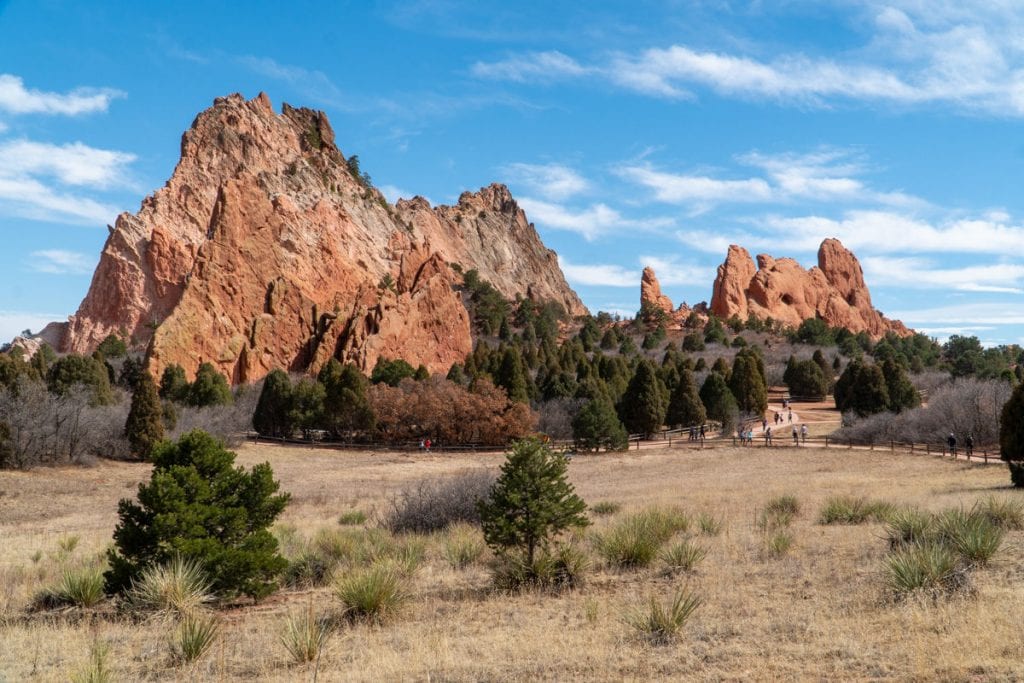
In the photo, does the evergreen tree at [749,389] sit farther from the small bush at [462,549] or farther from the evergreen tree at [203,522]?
the evergreen tree at [203,522]

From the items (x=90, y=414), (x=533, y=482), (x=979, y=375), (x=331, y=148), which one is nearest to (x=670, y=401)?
(x=979, y=375)

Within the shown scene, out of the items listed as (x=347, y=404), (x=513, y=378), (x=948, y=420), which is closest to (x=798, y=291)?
(x=513, y=378)

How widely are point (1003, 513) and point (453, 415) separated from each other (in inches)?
1489

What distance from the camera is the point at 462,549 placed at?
1367 cm

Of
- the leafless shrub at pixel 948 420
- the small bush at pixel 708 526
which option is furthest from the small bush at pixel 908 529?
the leafless shrub at pixel 948 420

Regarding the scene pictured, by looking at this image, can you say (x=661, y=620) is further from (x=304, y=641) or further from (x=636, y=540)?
(x=636, y=540)

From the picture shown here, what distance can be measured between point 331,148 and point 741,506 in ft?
356

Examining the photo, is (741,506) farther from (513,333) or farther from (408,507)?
(513,333)

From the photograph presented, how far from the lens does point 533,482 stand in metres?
12.0

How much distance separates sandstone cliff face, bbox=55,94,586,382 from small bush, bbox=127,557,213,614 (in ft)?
195

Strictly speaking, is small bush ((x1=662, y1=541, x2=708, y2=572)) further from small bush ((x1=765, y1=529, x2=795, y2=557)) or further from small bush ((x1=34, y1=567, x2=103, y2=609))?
small bush ((x1=34, y1=567, x2=103, y2=609))

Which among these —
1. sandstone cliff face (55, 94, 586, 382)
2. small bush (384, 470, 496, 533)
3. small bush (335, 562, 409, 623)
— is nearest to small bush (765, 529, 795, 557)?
small bush (335, 562, 409, 623)

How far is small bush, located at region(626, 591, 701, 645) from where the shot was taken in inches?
311

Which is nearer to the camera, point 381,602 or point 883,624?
point 883,624
